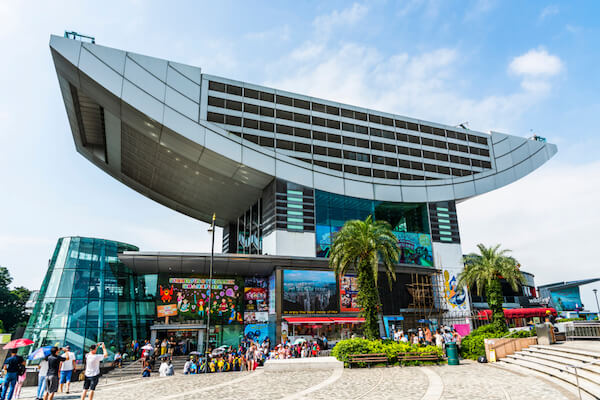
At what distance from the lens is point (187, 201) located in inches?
2088

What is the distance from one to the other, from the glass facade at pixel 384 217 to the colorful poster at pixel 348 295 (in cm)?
333

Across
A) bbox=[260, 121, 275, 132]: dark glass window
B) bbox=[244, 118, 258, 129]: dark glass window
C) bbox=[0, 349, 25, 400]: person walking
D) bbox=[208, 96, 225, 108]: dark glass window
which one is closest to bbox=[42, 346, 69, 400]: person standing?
bbox=[0, 349, 25, 400]: person walking

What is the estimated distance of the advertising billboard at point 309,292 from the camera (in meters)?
34.8

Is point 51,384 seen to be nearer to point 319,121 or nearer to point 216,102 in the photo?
point 216,102

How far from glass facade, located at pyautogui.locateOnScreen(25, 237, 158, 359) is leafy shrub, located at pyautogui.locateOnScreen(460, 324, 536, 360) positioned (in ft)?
85.8

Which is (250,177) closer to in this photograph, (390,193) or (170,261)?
(170,261)

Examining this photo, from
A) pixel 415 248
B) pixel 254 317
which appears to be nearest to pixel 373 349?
pixel 254 317

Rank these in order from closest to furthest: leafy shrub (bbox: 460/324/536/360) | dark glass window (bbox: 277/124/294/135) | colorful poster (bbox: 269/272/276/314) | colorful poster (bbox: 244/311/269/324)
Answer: leafy shrub (bbox: 460/324/536/360) → colorful poster (bbox: 269/272/276/314) → colorful poster (bbox: 244/311/269/324) → dark glass window (bbox: 277/124/294/135)

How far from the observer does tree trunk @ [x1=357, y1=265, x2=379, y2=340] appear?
24469mm

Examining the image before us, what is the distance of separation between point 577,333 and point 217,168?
32.6 meters

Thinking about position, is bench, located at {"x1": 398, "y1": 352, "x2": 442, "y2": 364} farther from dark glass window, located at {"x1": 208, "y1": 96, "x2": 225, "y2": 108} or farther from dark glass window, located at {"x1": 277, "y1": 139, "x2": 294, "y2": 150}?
dark glass window, located at {"x1": 208, "y1": 96, "x2": 225, "y2": 108}

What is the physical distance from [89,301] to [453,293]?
1421 inches

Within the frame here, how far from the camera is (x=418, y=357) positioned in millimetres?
21688

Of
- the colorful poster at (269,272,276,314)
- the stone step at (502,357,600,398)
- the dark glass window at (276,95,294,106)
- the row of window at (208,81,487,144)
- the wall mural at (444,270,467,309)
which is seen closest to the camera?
the stone step at (502,357,600,398)
